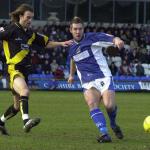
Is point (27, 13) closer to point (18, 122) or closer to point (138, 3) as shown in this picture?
point (18, 122)

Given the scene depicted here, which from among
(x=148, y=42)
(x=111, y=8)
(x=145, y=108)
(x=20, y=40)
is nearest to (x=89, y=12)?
(x=111, y=8)

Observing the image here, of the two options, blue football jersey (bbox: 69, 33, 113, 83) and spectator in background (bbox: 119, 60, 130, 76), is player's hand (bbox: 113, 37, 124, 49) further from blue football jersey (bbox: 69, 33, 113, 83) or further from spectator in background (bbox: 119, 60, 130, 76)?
spectator in background (bbox: 119, 60, 130, 76)

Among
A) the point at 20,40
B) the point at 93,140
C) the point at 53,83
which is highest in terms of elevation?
the point at 20,40

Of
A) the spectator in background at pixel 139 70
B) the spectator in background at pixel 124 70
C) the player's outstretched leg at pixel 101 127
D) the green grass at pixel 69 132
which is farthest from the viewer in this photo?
the spectator in background at pixel 124 70

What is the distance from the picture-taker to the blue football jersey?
11719mm

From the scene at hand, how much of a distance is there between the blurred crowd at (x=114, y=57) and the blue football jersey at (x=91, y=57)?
21.9 m

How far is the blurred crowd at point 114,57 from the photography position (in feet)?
120

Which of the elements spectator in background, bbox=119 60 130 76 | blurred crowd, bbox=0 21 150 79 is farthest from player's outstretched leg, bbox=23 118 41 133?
spectator in background, bbox=119 60 130 76

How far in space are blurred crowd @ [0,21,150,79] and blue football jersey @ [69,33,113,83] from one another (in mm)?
21932

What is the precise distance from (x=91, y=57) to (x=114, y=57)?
25.8 metres

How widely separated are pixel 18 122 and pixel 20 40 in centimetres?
373

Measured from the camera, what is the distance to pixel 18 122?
15.5 metres

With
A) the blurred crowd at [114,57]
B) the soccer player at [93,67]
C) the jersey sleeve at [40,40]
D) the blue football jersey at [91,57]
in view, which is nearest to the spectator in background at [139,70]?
the blurred crowd at [114,57]

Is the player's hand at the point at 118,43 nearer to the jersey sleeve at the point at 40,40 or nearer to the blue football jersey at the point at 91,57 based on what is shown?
the blue football jersey at the point at 91,57
